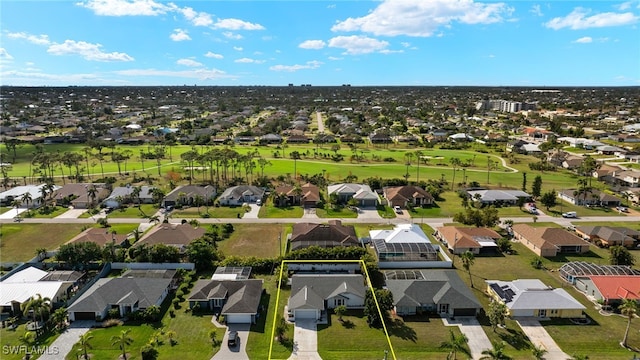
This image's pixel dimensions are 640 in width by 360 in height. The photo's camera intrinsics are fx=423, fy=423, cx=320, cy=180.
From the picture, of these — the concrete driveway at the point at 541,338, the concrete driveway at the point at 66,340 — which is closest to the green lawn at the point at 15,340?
the concrete driveway at the point at 66,340

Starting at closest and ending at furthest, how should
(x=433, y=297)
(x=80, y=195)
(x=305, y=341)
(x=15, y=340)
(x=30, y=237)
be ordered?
(x=15, y=340), (x=305, y=341), (x=433, y=297), (x=30, y=237), (x=80, y=195)

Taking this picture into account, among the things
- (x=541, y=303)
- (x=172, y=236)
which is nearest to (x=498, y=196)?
(x=541, y=303)

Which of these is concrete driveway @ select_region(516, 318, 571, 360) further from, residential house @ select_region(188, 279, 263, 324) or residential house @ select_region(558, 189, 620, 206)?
residential house @ select_region(558, 189, 620, 206)

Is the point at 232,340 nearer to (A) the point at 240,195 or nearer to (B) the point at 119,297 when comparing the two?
(B) the point at 119,297

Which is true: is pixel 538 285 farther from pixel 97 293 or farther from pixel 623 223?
pixel 97 293

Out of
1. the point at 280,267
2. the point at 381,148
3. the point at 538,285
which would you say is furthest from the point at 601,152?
the point at 280,267

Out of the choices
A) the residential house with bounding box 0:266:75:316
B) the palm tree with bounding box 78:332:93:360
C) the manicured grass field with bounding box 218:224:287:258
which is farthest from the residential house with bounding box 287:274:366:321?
the residential house with bounding box 0:266:75:316
